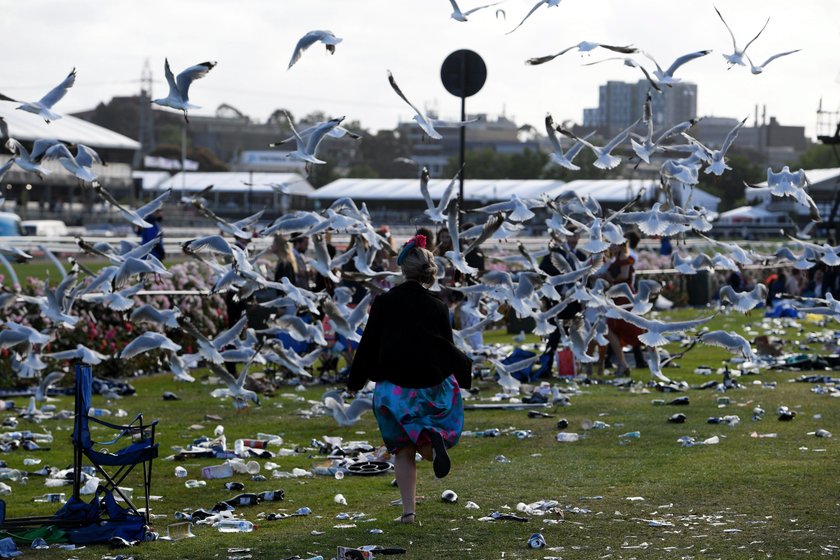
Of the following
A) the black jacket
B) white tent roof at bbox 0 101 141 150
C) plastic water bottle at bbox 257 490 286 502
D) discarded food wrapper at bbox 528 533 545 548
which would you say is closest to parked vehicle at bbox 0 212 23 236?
white tent roof at bbox 0 101 141 150

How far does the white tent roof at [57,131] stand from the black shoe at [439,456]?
189 ft

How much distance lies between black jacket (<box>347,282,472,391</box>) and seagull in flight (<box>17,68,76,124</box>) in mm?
3325

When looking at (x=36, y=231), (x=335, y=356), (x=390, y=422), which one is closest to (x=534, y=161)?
(x=36, y=231)

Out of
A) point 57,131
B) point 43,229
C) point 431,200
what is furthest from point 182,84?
point 57,131

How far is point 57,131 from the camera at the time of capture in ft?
264

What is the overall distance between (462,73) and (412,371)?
7.50m

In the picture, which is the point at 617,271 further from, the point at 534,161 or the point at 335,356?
the point at 534,161

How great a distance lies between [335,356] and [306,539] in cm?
923

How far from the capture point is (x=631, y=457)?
36.0 feet

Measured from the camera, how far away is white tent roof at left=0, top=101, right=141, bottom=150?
7506 centimetres

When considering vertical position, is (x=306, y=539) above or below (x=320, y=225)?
below

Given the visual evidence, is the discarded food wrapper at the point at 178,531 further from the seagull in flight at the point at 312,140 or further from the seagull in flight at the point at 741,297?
the seagull in flight at the point at 741,297

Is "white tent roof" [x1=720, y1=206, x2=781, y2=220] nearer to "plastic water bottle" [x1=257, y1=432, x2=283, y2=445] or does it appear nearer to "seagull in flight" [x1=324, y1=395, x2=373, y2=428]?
"plastic water bottle" [x1=257, y1=432, x2=283, y2=445]

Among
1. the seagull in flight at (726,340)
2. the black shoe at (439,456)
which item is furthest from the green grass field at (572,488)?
the seagull in flight at (726,340)
